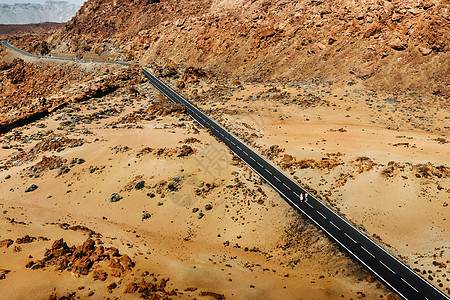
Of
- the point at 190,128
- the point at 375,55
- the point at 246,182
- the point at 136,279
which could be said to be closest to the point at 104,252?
the point at 136,279

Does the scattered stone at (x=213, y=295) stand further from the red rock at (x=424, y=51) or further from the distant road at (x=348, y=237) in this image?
the red rock at (x=424, y=51)

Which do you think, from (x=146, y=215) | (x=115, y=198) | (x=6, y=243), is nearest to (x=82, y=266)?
(x=6, y=243)

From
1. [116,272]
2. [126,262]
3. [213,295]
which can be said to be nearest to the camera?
[213,295]

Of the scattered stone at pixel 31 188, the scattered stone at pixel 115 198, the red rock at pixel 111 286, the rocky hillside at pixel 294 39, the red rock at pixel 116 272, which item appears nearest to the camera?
the red rock at pixel 111 286

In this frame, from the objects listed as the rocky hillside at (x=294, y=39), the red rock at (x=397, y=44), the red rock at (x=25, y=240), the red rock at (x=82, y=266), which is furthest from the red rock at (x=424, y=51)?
the red rock at (x=25, y=240)

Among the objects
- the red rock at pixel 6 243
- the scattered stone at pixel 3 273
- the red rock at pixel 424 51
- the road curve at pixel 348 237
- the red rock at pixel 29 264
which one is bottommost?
the road curve at pixel 348 237

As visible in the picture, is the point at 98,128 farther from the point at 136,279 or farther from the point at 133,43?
the point at 133,43

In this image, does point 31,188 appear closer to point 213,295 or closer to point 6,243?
point 6,243
